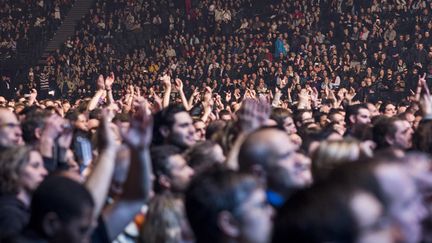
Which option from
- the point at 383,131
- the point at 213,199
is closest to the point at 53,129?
the point at 213,199

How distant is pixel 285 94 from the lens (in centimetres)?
2123

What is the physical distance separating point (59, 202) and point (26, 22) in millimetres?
25077

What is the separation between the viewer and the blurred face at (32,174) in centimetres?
412

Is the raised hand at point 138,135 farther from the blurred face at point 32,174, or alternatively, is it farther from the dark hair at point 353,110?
the dark hair at point 353,110

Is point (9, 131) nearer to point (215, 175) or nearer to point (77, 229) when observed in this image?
point (77, 229)

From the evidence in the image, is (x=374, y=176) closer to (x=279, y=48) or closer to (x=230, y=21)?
(x=279, y=48)

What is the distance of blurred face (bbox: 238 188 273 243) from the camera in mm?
3100

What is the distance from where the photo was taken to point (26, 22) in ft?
90.5

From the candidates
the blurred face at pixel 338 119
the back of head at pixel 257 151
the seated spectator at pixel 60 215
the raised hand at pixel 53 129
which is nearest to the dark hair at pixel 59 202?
the seated spectator at pixel 60 215

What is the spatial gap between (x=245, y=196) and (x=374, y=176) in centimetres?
56

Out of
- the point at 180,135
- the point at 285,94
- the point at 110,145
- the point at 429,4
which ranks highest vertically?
the point at 110,145

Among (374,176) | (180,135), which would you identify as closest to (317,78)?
(180,135)

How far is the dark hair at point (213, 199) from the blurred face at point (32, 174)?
1.12m

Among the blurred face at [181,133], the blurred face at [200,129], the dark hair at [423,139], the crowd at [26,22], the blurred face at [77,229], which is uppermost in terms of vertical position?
the blurred face at [77,229]
